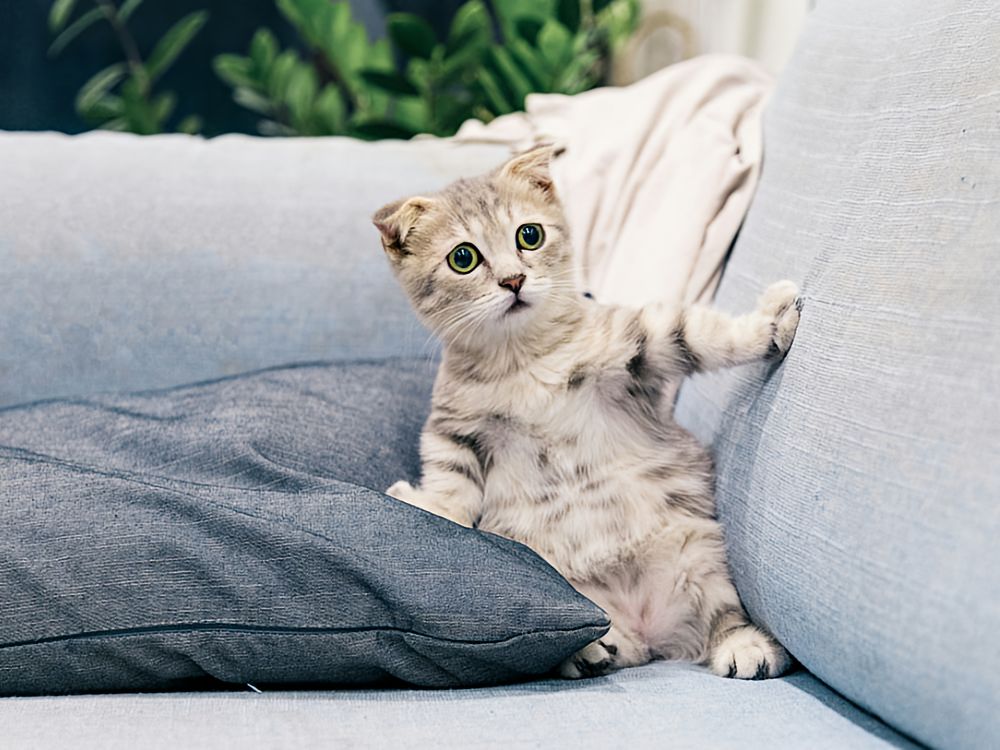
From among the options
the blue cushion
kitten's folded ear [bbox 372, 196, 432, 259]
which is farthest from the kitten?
the blue cushion

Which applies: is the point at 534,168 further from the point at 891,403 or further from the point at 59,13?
the point at 59,13

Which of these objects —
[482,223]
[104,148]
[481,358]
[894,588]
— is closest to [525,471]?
[481,358]

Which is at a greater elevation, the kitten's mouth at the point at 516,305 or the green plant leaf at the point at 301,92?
the kitten's mouth at the point at 516,305

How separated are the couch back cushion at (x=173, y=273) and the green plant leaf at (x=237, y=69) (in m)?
1.28

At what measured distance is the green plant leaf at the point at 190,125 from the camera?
122 inches

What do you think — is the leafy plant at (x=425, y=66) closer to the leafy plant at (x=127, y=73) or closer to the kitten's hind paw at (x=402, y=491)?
the leafy plant at (x=127, y=73)

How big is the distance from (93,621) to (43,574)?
0.06 m

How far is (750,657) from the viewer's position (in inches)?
38.0

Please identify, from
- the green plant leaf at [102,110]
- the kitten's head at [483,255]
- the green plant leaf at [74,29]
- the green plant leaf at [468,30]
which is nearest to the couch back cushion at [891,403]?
the kitten's head at [483,255]

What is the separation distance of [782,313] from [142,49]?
2618 millimetres

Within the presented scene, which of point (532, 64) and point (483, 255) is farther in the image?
point (532, 64)

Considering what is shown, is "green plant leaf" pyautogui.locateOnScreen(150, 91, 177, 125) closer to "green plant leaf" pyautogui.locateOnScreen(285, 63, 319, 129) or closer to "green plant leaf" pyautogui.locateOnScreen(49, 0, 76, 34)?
"green plant leaf" pyautogui.locateOnScreen(49, 0, 76, 34)

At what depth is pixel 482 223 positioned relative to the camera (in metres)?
1.15

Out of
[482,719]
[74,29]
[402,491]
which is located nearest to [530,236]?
[402,491]
